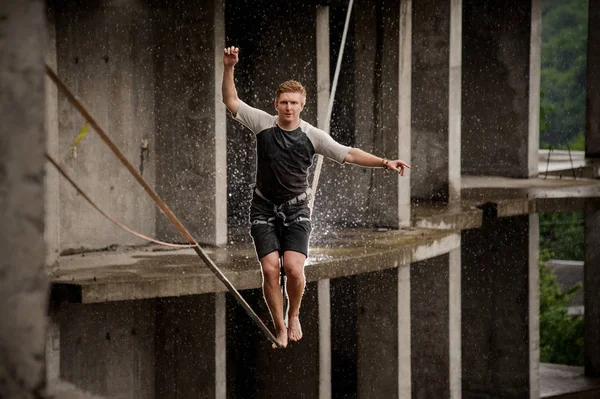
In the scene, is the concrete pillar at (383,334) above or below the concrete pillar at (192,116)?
below

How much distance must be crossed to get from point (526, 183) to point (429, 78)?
14.7 ft

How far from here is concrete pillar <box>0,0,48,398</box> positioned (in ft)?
15.8

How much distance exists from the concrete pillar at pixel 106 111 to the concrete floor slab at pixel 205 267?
1.97ft

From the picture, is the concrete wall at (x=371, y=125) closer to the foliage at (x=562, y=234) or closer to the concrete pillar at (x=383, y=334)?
the concrete pillar at (x=383, y=334)

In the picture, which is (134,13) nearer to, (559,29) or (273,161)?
(273,161)

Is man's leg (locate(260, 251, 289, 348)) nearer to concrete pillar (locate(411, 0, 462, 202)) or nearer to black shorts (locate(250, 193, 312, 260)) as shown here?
black shorts (locate(250, 193, 312, 260))

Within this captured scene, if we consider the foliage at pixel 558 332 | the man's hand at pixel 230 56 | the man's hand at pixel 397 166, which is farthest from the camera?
the foliage at pixel 558 332

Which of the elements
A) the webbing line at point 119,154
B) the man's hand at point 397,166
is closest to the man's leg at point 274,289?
the webbing line at point 119,154

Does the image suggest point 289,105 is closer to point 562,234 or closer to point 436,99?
point 436,99

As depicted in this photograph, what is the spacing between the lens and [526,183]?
24.1m

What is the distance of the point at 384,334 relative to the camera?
60.5 ft

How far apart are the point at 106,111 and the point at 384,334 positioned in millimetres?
5315

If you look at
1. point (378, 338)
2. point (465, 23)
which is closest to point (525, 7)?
point (465, 23)

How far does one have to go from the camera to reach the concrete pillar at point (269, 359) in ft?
58.4
